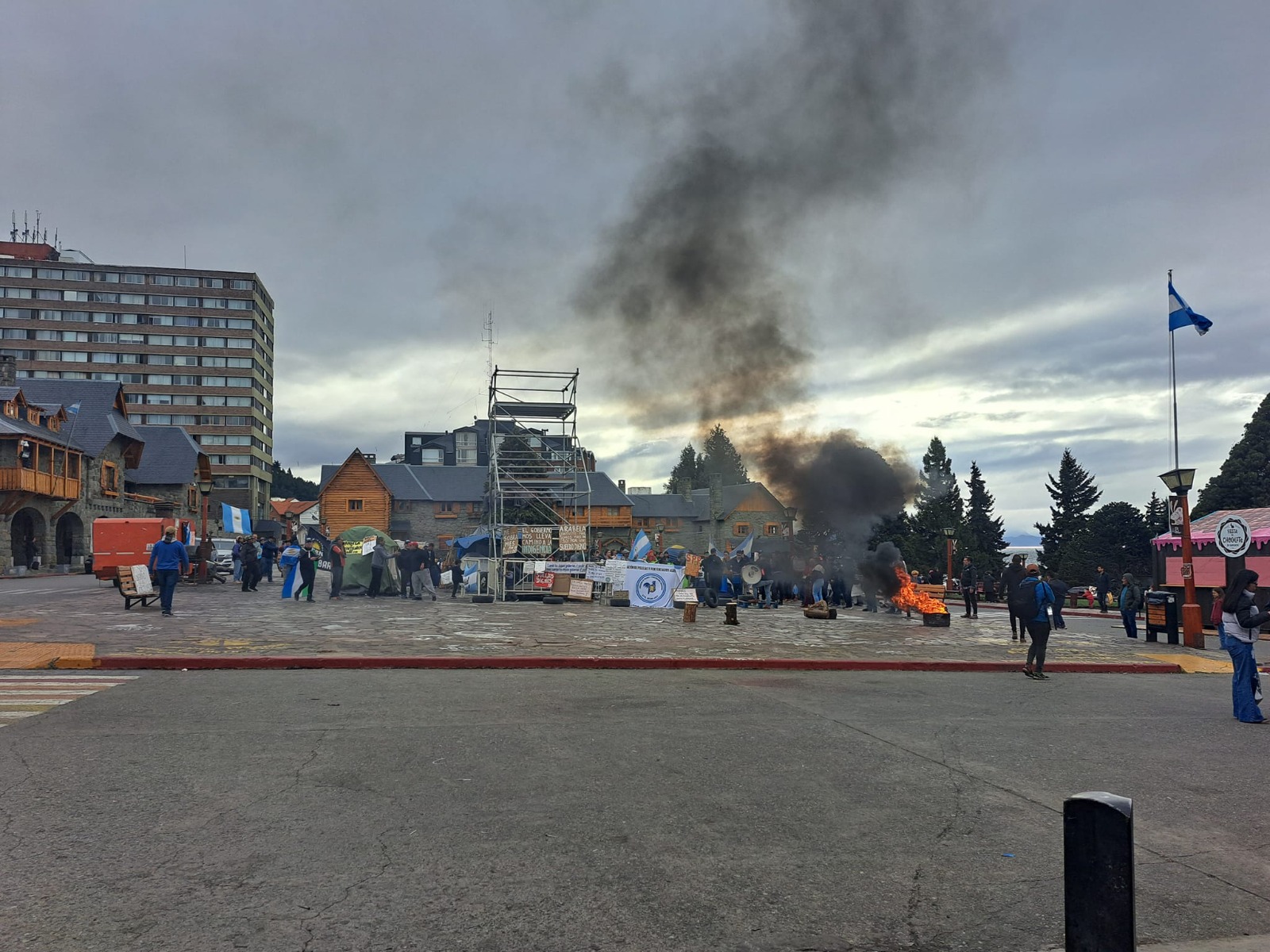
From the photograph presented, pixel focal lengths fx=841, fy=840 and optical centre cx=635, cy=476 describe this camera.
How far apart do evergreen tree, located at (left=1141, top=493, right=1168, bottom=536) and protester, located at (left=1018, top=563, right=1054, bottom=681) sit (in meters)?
42.0

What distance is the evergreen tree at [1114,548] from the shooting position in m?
51.3

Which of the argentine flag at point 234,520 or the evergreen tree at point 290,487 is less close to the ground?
the evergreen tree at point 290,487

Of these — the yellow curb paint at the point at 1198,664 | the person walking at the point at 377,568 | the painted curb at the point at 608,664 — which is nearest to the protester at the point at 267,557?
the person walking at the point at 377,568

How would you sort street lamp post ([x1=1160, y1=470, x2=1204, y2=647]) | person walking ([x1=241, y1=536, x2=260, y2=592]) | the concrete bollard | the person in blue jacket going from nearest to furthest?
the concrete bollard → the person in blue jacket → street lamp post ([x1=1160, y1=470, x2=1204, y2=647]) → person walking ([x1=241, y1=536, x2=260, y2=592])

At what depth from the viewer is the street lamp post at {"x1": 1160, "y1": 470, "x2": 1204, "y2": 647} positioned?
1677cm

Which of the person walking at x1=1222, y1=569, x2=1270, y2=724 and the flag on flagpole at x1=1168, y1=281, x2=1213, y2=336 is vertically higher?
the flag on flagpole at x1=1168, y1=281, x2=1213, y2=336

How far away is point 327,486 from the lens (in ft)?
226

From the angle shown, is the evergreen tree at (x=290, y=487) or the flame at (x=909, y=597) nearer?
the flame at (x=909, y=597)

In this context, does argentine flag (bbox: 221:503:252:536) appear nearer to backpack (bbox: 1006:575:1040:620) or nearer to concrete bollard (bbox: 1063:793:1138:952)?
backpack (bbox: 1006:575:1040:620)

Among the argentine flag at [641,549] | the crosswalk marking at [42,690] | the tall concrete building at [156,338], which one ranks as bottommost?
the crosswalk marking at [42,690]

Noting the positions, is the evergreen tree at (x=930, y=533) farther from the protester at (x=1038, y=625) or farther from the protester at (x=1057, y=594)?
the protester at (x=1038, y=625)

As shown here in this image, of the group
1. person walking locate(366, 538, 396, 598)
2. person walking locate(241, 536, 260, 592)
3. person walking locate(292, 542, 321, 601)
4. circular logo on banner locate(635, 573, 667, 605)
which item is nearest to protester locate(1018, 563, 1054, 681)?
circular logo on banner locate(635, 573, 667, 605)

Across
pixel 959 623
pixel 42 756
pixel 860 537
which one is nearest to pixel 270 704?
pixel 42 756

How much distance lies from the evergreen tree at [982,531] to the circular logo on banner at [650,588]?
3773 cm
